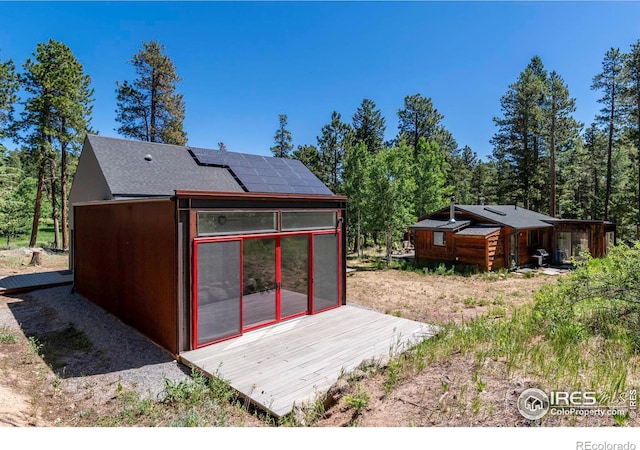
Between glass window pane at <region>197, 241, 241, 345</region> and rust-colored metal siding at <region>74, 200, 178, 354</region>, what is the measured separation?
43cm

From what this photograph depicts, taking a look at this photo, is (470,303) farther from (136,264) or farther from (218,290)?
(136,264)

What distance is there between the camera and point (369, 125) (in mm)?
27141

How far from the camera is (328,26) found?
10586 millimetres

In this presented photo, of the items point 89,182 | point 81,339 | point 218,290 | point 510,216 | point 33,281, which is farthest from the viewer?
point 510,216

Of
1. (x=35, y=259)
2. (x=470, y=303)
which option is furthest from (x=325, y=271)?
(x=35, y=259)

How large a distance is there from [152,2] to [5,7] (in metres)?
2.89

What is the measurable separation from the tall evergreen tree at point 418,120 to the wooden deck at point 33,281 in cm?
2495

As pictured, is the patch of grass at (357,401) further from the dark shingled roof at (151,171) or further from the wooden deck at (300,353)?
the dark shingled roof at (151,171)

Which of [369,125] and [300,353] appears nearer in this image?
[300,353]

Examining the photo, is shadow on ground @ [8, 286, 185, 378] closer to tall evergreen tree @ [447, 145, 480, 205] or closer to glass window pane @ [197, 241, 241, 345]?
glass window pane @ [197, 241, 241, 345]

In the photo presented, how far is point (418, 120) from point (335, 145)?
28.1ft

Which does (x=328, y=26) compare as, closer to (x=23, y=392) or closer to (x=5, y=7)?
(x=5, y=7)

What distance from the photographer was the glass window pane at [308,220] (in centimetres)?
704
